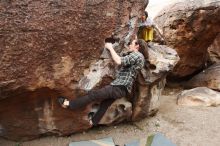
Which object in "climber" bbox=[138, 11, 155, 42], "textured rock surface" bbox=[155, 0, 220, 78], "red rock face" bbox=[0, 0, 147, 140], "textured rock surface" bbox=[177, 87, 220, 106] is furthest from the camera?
"textured rock surface" bbox=[155, 0, 220, 78]

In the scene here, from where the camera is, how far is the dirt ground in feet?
17.7

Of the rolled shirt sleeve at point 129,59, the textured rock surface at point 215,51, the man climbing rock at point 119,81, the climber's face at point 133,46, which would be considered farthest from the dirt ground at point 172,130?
the textured rock surface at point 215,51

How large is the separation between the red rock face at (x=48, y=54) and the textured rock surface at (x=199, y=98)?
2121mm

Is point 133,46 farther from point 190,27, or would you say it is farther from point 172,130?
point 190,27

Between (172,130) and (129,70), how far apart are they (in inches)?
52.9

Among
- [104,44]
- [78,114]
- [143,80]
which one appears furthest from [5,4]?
[143,80]

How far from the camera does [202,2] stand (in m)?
7.22

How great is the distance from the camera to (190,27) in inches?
293

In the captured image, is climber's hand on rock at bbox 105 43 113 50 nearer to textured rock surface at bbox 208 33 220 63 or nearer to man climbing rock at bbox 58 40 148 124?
man climbing rock at bbox 58 40 148 124

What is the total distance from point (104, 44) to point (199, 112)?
7.81 ft

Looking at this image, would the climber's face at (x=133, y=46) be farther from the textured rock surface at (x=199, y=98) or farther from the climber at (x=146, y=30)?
the textured rock surface at (x=199, y=98)

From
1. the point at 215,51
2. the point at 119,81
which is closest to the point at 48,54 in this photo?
the point at 119,81

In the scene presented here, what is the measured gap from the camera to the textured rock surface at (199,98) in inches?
259

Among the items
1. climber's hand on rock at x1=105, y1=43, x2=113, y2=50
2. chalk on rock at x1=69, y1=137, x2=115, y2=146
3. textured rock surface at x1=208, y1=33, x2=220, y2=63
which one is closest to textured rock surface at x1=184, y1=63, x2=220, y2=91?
textured rock surface at x1=208, y1=33, x2=220, y2=63
